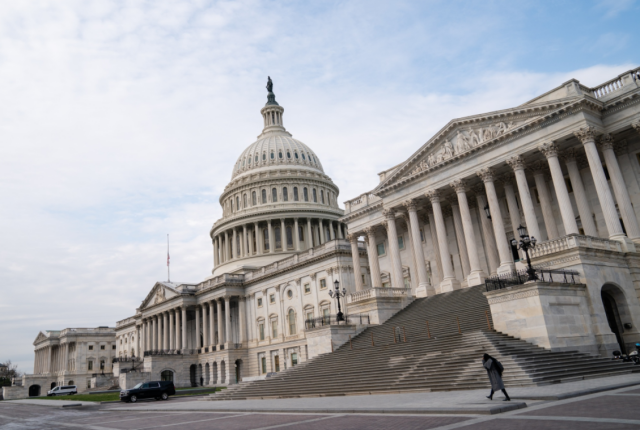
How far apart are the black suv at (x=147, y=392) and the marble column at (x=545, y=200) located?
34.7 meters

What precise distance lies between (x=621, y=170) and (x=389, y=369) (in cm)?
2381

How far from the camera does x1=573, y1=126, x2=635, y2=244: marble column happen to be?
33.1 meters

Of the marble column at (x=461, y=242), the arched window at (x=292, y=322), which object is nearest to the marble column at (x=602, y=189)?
the marble column at (x=461, y=242)

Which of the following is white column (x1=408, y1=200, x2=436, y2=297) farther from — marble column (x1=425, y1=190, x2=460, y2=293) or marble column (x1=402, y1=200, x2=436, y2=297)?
marble column (x1=425, y1=190, x2=460, y2=293)

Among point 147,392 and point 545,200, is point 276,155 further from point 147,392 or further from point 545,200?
point 545,200

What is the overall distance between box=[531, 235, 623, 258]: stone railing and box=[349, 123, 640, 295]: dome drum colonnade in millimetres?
1224

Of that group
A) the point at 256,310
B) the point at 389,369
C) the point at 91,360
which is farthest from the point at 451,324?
the point at 91,360

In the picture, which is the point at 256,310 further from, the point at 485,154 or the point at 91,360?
the point at 91,360

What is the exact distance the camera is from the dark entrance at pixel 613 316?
3081 cm

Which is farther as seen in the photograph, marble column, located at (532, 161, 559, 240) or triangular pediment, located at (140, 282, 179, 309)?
triangular pediment, located at (140, 282, 179, 309)

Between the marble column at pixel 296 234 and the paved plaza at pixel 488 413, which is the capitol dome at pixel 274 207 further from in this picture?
the paved plaza at pixel 488 413

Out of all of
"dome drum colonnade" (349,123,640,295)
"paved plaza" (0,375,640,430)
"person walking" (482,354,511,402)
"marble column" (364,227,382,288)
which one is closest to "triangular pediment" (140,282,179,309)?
"marble column" (364,227,382,288)

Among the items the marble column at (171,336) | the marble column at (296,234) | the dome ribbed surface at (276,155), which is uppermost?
the dome ribbed surface at (276,155)

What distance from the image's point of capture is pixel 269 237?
9831 centimetres
